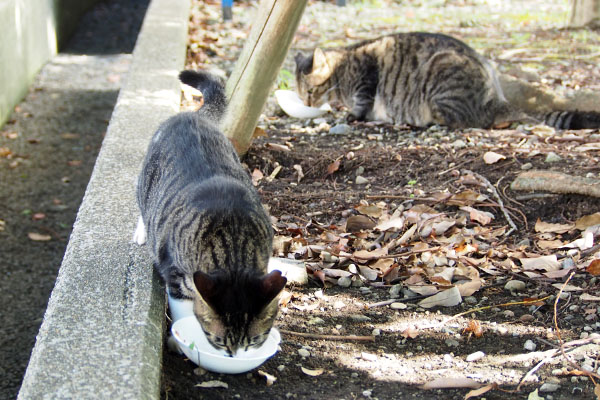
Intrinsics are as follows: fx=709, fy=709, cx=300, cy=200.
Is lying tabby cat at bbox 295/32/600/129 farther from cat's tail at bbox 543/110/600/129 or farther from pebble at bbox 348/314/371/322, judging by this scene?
pebble at bbox 348/314/371/322

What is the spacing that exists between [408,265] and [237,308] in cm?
150

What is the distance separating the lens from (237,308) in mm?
2814

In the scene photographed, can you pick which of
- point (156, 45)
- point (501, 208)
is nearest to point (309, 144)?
point (501, 208)

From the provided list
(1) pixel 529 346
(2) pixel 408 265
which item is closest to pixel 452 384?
(1) pixel 529 346

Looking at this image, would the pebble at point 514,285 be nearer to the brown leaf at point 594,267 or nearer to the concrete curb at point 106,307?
the brown leaf at point 594,267

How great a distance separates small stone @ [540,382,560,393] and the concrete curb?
1526 mm

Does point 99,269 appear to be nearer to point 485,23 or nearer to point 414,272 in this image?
point 414,272

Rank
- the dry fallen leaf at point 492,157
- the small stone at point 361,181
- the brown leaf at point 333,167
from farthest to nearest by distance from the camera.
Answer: the brown leaf at point 333,167 < the small stone at point 361,181 < the dry fallen leaf at point 492,157

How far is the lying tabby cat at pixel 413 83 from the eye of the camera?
6.38m

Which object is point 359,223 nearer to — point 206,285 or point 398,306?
point 398,306

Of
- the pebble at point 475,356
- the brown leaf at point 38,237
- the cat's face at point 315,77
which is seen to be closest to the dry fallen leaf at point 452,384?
the pebble at point 475,356

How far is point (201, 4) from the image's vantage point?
40.5 ft

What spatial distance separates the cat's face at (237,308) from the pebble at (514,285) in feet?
4.57

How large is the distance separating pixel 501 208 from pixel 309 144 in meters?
2.04
